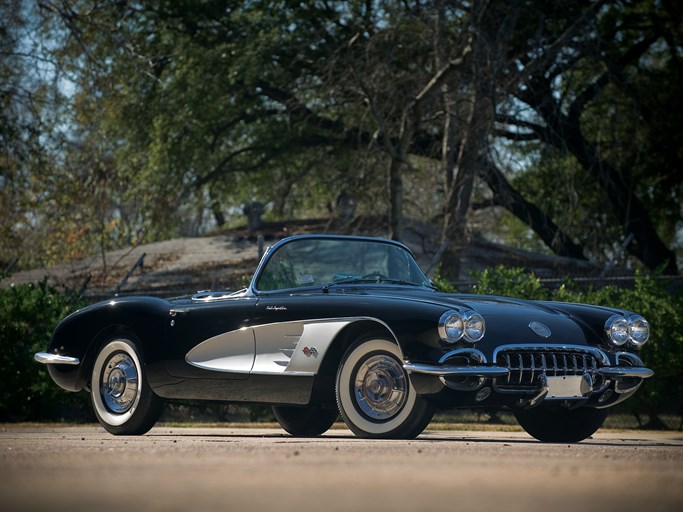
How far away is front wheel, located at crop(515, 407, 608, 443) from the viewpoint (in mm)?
9016

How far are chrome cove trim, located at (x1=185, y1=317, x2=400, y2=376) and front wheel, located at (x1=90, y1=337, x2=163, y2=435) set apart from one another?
570mm

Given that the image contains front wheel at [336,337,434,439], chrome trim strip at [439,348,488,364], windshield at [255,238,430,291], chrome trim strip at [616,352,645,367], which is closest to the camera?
chrome trim strip at [439,348,488,364]

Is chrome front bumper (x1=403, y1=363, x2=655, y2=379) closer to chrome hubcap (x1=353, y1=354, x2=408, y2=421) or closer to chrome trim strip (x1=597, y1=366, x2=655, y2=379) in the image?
chrome hubcap (x1=353, y1=354, x2=408, y2=421)

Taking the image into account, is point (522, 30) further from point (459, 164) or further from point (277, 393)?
point (277, 393)

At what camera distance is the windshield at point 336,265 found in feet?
30.2

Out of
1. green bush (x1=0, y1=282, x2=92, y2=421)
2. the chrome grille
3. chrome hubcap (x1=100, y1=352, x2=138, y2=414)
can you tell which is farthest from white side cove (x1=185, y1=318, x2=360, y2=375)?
green bush (x1=0, y1=282, x2=92, y2=421)

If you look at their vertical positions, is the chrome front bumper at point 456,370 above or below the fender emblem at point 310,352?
below

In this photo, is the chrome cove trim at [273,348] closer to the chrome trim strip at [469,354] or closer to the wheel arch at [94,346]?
the chrome trim strip at [469,354]

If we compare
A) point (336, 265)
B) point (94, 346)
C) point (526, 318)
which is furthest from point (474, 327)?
point (94, 346)

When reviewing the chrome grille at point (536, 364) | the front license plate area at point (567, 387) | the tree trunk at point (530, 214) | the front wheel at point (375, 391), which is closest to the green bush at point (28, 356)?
the front wheel at point (375, 391)

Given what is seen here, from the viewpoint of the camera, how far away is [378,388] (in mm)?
8000

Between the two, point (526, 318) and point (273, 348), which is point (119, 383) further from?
point (526, 318)

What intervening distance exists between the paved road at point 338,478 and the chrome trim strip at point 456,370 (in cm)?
47

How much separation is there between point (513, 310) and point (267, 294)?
1924 millimetres
